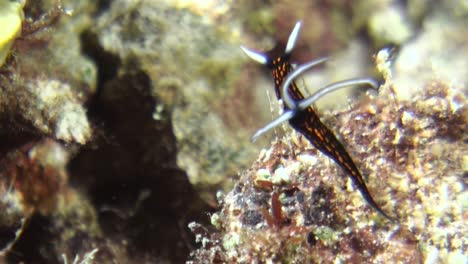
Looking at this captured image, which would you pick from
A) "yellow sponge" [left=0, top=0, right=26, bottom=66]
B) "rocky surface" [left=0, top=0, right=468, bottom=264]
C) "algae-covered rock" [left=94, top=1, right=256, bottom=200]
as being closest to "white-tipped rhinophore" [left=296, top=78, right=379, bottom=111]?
"rocky surface" [left=0, top=0, right=468, bottom=264]

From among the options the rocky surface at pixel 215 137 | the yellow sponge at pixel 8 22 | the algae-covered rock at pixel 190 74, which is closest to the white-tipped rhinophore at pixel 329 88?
the rocky surface at pixel 215 137

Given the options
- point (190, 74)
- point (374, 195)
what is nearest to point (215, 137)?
point (190, 74)

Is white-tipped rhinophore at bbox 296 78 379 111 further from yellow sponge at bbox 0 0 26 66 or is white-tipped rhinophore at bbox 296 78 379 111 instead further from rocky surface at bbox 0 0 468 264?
yellow sponge at bbox 0 0 26 66

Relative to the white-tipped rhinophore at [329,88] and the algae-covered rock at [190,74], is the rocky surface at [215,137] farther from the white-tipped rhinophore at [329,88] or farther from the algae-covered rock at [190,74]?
the white-tipped rhinophore at [329,88]

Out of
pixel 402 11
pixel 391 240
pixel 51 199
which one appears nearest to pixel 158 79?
pixel 51 199

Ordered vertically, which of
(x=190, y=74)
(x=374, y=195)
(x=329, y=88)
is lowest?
(x=374, y=195)

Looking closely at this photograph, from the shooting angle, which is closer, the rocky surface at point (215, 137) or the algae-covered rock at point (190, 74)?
the rocky surface at point (215, 137)

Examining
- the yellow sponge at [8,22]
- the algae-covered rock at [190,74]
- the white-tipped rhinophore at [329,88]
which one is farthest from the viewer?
the algae-covered rock at [190,74]

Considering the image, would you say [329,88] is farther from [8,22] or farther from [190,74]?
[8,22]

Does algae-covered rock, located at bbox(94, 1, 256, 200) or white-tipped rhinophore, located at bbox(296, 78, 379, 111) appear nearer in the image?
white-tipped rhinophore, located at bbox(296, 78, 379, 111)
